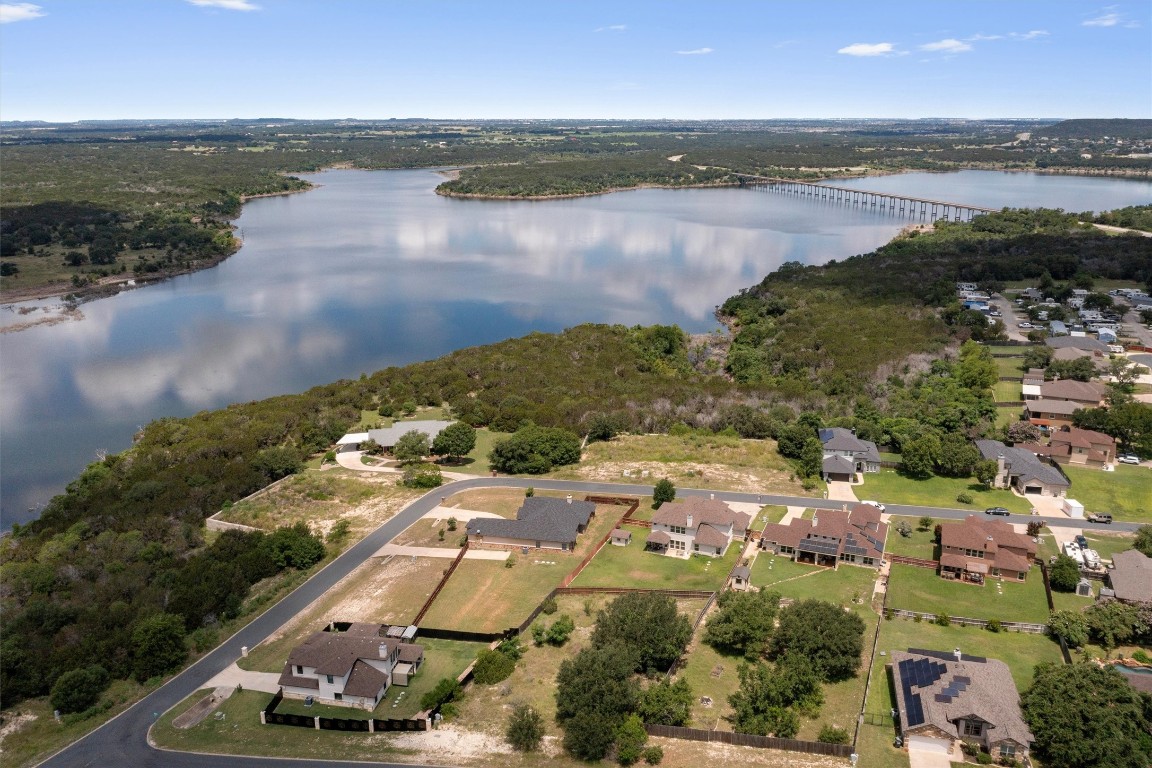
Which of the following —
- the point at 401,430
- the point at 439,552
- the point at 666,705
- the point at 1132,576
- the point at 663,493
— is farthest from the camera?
the point at 401,430

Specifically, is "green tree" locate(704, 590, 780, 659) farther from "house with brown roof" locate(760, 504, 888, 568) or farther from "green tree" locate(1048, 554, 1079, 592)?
"green tree" locate(1048, 554, 1079, 592)

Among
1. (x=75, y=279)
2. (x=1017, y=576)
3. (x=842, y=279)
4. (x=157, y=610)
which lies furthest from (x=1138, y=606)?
(x=75, y=279)

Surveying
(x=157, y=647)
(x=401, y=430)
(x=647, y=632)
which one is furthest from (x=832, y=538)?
(x=157, y=647)

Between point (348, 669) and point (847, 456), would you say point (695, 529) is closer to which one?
point (847, 456)

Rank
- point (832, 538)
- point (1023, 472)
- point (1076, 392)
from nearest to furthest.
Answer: point (832, 538), point (1023, 472), point (1076, 392)

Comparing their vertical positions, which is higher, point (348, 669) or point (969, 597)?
point (348, 669)

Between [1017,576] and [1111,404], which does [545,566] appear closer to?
[1017,576]

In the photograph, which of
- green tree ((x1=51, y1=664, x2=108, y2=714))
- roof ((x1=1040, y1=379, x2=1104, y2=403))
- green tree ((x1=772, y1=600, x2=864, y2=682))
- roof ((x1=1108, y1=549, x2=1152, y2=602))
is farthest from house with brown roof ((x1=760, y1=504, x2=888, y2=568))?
green tree ((x1=51, y1=664, x2=108, y2=714))
